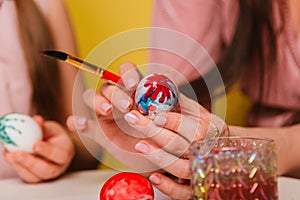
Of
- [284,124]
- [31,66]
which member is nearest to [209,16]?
[284,124]

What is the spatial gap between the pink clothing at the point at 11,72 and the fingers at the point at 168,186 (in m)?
0.54

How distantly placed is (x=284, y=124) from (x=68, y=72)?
53 centimetres

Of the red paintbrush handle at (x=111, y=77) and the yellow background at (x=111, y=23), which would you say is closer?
the red paintbrush handle at (x=111, y=77)

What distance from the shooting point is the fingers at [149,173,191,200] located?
1.01 metres

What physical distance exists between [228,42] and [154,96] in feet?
1.50

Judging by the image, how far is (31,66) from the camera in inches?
56.9

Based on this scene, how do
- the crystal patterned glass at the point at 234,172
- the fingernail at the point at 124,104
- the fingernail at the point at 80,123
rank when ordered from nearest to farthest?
the crystal patterned glass at the point at 234,172
the fingernail at the point at 124,104
the fingernail at the point at 80,123

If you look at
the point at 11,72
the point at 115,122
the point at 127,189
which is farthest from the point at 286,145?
the point at 11,72

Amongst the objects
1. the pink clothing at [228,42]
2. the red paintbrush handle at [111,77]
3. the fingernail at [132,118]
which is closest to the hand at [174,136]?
the fingernail at [132,118]

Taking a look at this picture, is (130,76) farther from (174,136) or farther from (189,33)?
(189,33)

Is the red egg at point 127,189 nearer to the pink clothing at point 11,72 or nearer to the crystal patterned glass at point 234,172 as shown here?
the crystal patterned glass at point 234,172

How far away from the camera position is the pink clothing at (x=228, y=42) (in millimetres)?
1352

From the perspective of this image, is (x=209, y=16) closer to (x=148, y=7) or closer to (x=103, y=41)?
(x=148, y=7)

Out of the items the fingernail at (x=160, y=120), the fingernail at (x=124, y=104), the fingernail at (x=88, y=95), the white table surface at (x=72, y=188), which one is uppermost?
the fingernail at (x=124, y=104)
